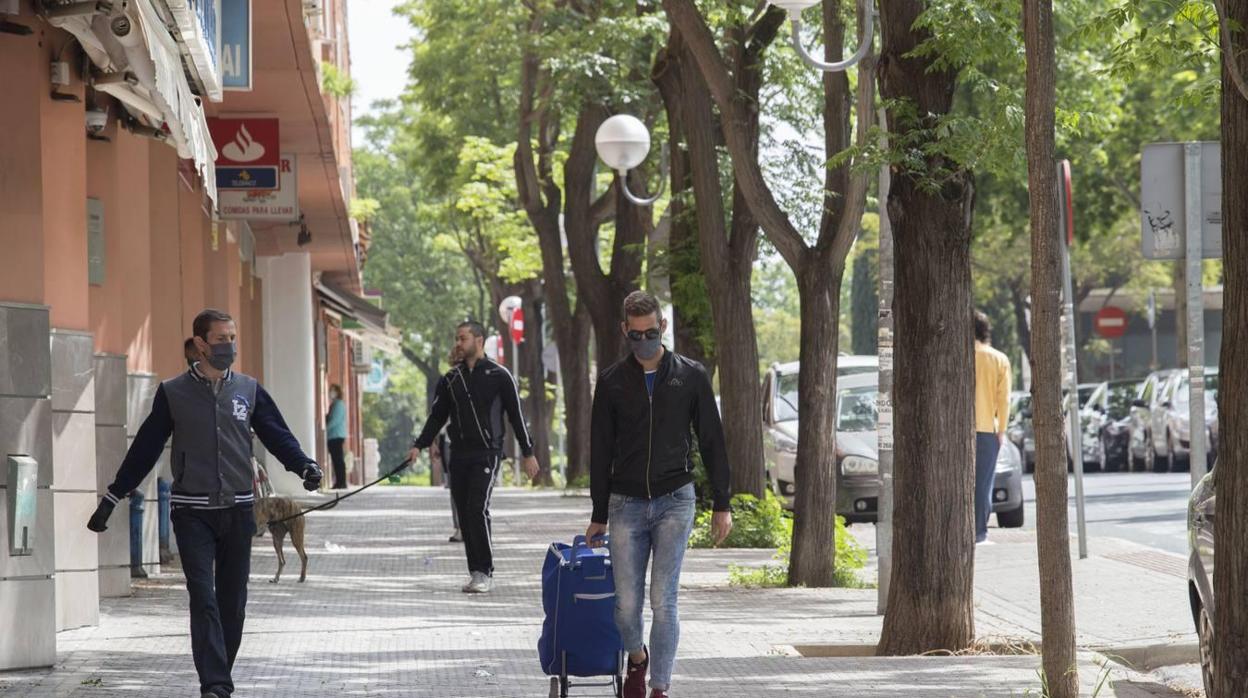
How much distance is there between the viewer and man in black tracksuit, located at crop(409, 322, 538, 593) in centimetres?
1513

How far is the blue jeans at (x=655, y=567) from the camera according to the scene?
346 inches

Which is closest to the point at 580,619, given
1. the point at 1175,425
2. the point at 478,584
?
the point at 478,584

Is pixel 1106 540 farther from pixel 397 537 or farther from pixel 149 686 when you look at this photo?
pixel 149 686

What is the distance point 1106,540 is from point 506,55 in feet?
56.1

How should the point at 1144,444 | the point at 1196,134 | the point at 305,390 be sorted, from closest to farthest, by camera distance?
the point at 305,390 → the point at 1144,444 → the point at 1196,134

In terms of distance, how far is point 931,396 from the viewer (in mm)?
11000

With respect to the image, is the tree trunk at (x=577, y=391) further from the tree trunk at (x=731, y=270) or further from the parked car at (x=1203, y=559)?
the parked car at (x=1203, y=559)

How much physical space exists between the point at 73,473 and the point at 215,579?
3236mm

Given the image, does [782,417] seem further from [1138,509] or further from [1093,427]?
[1093,427]

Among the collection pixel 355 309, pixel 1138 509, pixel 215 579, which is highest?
pixel 355 309

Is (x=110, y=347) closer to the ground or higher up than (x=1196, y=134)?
closer to the ground

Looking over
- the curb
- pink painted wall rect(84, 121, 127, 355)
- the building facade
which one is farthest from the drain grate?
pink painted wall rect(84, 121, 127, 355)

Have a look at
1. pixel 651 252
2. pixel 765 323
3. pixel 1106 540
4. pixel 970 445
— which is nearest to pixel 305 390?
pixel 651 252

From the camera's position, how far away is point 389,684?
10133mm
